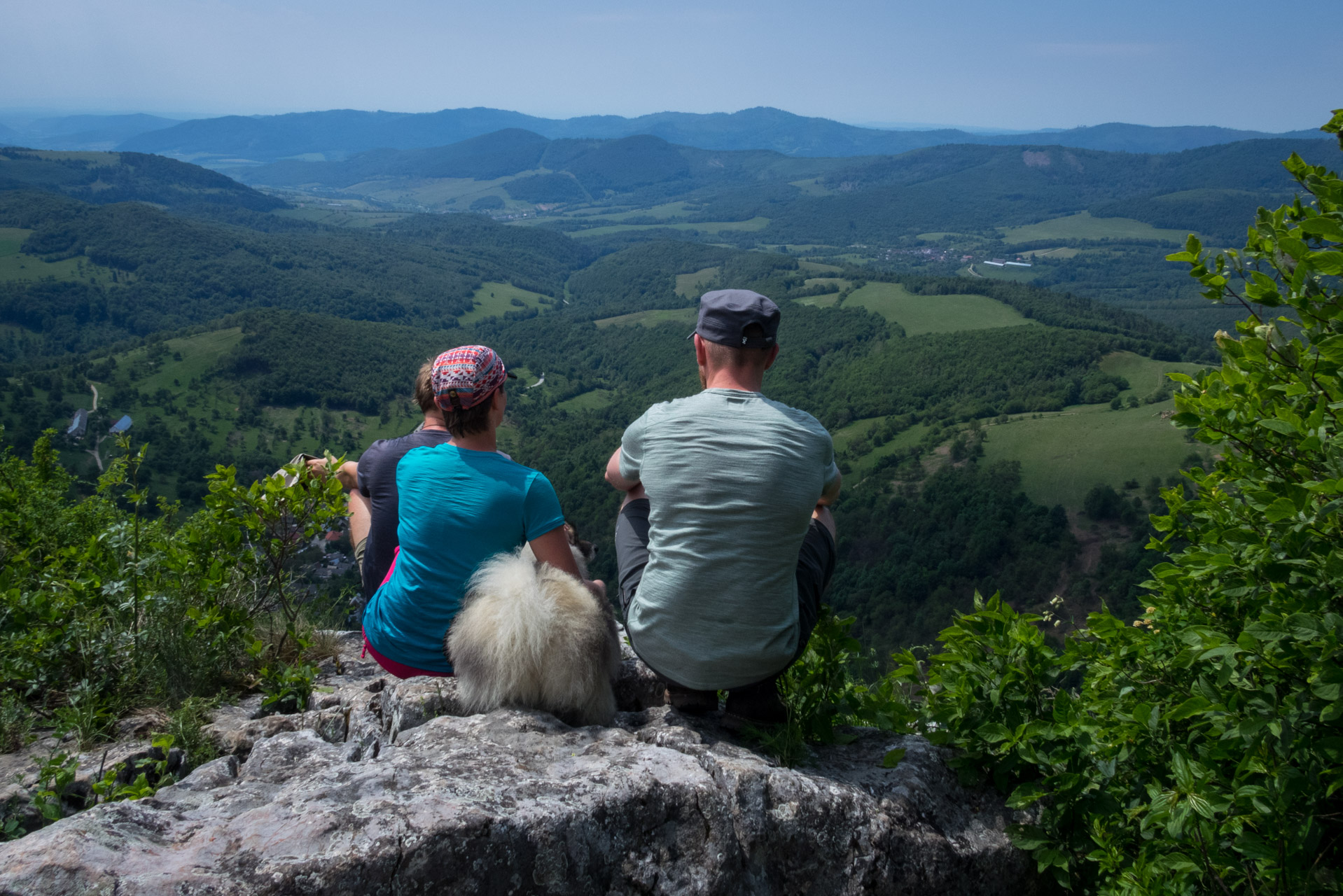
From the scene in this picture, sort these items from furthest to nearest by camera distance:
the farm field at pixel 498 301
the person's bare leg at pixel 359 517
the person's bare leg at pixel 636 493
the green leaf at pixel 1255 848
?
the farm field at pixel 498 301 → the person's bare leg at pixel 359 517 → the person's bare leg at pixel 636 493 → the green leaf at pixel 1255 848

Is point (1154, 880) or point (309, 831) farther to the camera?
point (1154, 880)

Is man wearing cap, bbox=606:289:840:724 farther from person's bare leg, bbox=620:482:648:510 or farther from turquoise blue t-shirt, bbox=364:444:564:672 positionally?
turquoise blue t-shirt, bbox=364:444:564:672

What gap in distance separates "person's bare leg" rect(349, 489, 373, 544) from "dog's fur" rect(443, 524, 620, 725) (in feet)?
5.89

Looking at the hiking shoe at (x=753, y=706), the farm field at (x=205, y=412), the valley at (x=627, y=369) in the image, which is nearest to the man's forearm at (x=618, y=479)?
the hiking shoe at (x=753, y=706)

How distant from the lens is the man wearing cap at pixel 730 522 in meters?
3.10

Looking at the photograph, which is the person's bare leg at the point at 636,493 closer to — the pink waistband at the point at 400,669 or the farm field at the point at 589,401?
the pink waistband at the point at 400,669

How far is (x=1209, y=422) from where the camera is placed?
8.18 feet

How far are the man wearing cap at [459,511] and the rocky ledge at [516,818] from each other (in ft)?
1.33

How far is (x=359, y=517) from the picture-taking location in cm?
490

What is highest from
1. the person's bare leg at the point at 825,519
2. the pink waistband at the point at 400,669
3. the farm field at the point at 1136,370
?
the person's bare leg at the point at 825,519

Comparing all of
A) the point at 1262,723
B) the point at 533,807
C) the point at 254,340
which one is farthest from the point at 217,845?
the point at 254,340

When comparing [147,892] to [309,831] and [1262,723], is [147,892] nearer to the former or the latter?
[309,831]

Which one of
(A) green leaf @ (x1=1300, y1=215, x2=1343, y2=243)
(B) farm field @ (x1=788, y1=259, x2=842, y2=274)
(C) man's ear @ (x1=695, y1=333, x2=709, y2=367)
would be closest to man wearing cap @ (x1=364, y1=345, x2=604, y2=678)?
(C) man's ear @ (x1=695, y1=333, x2=709, y2=367)

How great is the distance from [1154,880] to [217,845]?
2.86m
